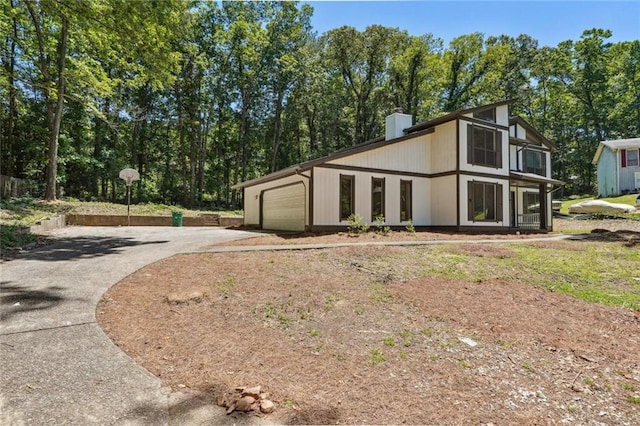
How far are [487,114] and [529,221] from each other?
6.81 metres

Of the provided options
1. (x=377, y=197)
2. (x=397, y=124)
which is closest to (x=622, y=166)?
(x=397, y=124)

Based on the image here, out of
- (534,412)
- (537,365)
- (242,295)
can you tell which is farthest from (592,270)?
(242,295)

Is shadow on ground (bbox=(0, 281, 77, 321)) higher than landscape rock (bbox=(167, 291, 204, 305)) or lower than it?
higher

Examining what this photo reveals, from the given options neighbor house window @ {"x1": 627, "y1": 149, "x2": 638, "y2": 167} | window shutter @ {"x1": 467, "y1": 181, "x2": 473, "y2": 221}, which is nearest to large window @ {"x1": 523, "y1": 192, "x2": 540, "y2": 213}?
window shutter @ {"x1": 467, "y1": 181, "x2": 473, "y2": 221}

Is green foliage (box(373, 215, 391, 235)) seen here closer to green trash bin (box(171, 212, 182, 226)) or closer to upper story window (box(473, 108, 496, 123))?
upper story window (box(473, 108, 496, 123))

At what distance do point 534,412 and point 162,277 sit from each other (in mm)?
5496

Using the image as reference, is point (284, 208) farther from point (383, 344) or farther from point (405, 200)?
point (383, 344)

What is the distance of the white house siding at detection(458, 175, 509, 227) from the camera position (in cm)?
1550

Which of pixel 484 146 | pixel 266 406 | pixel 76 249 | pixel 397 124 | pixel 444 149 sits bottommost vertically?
pixel 266 406

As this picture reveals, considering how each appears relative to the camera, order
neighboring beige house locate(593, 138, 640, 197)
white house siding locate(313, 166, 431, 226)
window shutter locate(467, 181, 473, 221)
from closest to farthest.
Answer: white house siding locate(313, 166, 431, 226) → window shutter locate(467, 181, 473, 221) → neighboring beige house locate(593, 138, 640, 197)

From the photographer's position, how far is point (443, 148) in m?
16.2

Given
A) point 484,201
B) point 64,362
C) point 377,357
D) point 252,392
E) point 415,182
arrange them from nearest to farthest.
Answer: point 252,392 < point 64,362 < point 377,357 < point 415,182 < point 484,201

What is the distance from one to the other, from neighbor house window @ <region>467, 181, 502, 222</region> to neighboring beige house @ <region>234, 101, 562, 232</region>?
0.05 m

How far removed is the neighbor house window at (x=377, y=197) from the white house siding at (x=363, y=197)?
188 mm
